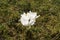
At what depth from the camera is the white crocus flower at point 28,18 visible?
2.31 m

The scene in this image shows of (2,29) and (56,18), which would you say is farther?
(56,18)

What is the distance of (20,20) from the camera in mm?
2379

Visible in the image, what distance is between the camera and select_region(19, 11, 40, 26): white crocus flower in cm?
231

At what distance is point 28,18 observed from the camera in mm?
2328

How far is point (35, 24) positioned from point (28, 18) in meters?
0.11

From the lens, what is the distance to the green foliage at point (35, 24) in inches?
89.4

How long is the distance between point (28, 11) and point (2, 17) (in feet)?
0.98

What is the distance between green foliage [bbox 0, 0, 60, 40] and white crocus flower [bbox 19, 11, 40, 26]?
4cm

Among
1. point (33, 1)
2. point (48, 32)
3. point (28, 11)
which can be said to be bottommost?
point (48, 32)

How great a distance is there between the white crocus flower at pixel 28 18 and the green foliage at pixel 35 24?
4 cm

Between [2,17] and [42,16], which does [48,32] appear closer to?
[42,16]

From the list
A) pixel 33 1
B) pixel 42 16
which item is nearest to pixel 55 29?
pixel 42 16

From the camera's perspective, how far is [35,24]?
7.79 feet

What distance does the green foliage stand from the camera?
7.45 feet
